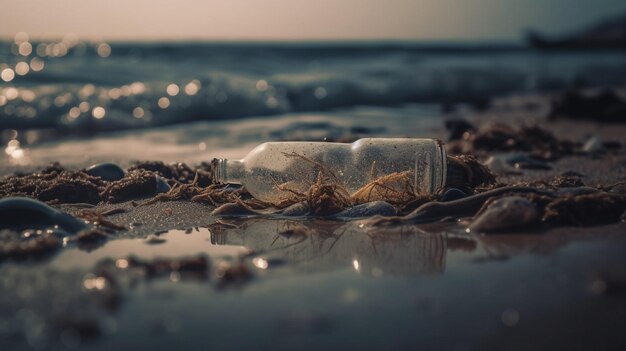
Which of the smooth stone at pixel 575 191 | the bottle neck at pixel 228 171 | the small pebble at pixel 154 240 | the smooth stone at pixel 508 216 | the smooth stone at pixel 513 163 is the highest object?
the bottle neck at pixel 228 171

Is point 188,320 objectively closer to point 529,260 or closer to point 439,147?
point 529,260

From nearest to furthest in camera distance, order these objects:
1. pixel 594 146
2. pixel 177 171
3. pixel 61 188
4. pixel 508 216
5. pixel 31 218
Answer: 1. pixel 508 216
2. pixel 31 218
3. pixel 61 188
4. pixel 177 171
5. pixel 594 146

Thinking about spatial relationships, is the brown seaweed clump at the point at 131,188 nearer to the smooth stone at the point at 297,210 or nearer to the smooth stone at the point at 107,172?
the smooth stone at the point at 107,172

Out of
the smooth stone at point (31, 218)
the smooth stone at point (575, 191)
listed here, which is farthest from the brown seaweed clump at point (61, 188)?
the smooth stone at point (575, 191)

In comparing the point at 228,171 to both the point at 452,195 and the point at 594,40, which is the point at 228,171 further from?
the point at 594,40

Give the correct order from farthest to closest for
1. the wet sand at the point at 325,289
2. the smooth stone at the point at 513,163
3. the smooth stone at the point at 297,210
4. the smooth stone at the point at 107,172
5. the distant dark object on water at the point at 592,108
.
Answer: the distant dark object on water at the point at 592,108 < the smooth stone at the point at 513,163 < the smooth stone at the point at 107,172 < the smooth stone at the point at 297,210 < the wet sand at the point at 325,289

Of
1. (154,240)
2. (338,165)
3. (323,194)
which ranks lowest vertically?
(154,240)

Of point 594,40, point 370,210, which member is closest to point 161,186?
point 370,210
